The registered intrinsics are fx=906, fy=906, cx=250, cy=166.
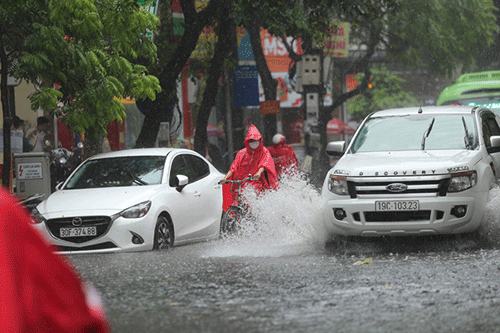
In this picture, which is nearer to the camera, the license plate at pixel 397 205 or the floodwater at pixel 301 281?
the floodwater at pixel 301 281

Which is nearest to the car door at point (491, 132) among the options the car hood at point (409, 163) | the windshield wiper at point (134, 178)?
the car hood at point (409, 163)

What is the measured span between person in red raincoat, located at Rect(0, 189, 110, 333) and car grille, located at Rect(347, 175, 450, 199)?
7390 millimetres

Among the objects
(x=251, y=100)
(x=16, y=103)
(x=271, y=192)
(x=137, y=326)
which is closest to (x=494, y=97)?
(x=251, y=100)

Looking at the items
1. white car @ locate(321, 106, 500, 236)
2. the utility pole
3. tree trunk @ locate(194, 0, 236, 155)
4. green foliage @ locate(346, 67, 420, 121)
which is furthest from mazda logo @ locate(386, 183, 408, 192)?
green foliage @ locate(346, 67, 420, 121)

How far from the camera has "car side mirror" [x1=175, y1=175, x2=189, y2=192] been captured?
456 inches

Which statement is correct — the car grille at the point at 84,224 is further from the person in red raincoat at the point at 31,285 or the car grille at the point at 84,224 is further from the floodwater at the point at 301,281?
the person in red raincoat at the point at 31,285

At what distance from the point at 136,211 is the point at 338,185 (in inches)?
98.5

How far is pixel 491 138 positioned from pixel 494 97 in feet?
57.1

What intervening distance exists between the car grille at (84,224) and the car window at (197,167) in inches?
85.7

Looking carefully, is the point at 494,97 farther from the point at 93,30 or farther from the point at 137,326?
the point at 137,326

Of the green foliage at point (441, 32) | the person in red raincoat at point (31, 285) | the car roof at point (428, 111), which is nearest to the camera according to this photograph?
the person in red raincoat at point (31, 285)

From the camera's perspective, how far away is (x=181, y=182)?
1158 centimetres

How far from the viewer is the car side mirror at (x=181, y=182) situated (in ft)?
38.0

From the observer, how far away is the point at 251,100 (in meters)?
24.2
